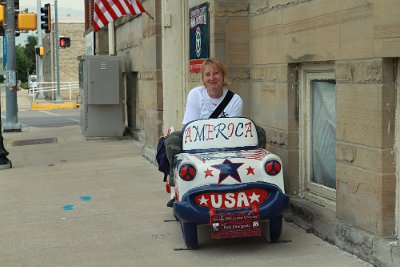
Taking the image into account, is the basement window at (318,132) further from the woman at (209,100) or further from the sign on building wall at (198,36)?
the sign on building wall at (198,36)

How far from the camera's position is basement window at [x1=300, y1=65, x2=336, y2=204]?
19.9ft

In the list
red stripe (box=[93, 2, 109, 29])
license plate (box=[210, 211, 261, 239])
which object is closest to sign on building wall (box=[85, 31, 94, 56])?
red stripe (box=[93, 2, 109, 29])

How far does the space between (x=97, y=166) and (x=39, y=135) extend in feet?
21.9

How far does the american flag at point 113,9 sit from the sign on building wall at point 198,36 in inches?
89.4

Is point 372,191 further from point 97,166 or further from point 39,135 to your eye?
point 39,135

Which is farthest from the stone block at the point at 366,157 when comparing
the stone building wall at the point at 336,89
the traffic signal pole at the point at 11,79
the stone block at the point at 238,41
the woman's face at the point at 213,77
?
the traffic signal pole at the point at 11,79

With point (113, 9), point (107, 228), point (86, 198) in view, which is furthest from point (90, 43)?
point (107, 228)

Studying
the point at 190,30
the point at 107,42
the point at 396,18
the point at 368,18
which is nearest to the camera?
the point at 396,18

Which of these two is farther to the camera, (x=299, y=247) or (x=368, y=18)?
(x=299, y=247)

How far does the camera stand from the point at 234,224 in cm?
536

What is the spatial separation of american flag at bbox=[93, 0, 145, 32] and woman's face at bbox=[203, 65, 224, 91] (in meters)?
5.32

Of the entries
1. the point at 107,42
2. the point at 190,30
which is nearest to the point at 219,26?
the point at 190,30

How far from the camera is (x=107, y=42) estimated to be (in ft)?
63.0

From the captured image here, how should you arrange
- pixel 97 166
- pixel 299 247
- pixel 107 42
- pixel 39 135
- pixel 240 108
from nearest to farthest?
pixel 299 247 → pixel 240 108 → pixel 97 166 → pixel 39 135 → pixel 107 42
